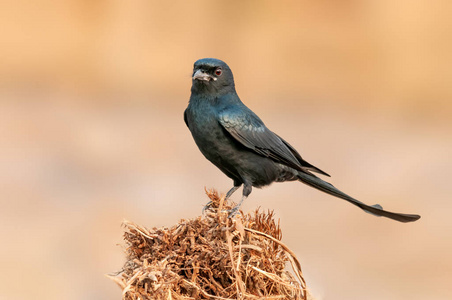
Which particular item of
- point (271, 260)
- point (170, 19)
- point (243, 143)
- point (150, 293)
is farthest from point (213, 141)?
point (170, 19)

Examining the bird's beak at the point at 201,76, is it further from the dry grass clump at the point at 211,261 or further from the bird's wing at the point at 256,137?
the dry grass clump at the point at 211,261

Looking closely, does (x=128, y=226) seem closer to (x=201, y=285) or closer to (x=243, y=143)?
(x=201, y=285)

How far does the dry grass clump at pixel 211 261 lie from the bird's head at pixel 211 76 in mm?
1197


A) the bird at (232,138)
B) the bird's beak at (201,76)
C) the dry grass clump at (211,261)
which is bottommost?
the dry grass clump at (211,261)

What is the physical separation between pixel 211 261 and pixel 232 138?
125 cm

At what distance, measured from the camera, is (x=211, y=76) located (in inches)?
149

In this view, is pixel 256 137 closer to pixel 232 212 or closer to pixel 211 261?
pixel 232 212

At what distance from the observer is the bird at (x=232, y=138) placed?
3.72 meters

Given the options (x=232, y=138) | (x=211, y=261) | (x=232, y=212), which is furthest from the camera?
(x=232, y=138)

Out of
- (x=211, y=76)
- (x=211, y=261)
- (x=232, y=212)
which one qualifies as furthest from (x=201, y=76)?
(x=211, y=261)

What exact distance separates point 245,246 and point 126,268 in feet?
1.72

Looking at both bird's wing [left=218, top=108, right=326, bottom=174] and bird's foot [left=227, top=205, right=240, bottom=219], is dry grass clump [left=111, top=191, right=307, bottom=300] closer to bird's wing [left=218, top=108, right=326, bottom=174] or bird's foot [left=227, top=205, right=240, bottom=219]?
bird's foot [left=227, top=205, right=240, bottom=219]

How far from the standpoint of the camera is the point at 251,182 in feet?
12.4

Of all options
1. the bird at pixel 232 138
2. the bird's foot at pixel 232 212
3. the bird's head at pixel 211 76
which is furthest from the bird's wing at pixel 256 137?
the bird's foot at pixel 232 212
